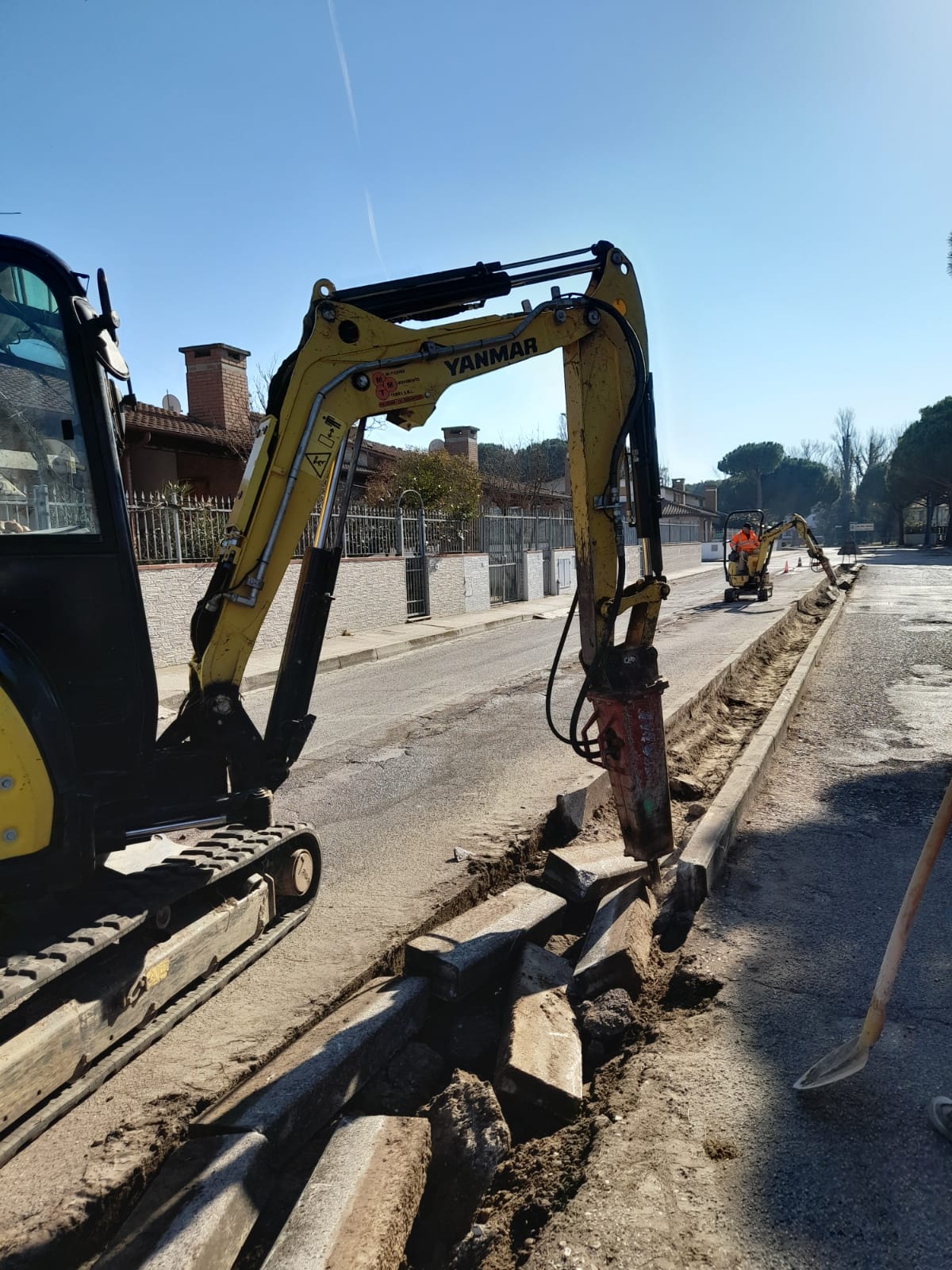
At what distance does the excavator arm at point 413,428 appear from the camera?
3947 millimetres

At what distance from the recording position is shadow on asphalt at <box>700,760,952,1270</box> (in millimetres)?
2426

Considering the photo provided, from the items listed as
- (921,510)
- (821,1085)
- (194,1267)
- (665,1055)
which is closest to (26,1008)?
(194,1267)

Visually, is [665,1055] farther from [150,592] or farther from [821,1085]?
[150,592]

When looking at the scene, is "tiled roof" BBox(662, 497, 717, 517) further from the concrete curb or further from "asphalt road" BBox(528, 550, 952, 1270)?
"asphalt road" BBox(528, 550, 952, 1270)

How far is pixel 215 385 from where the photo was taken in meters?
22.3

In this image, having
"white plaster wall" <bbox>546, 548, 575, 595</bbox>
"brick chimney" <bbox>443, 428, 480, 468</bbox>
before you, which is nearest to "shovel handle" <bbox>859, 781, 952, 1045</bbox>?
"white plaster wall" <bbox>546, 548, 575, 595</bbox>

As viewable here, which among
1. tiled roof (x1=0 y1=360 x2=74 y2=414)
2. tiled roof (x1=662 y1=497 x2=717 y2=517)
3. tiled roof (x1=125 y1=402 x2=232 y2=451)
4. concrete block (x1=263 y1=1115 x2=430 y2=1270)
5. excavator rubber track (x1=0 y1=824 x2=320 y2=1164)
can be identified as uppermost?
tiled roof (x1=125 y1=402 x2=232 y2=451)

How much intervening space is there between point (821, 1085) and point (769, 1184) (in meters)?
0.53

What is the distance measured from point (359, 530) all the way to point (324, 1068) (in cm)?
1592

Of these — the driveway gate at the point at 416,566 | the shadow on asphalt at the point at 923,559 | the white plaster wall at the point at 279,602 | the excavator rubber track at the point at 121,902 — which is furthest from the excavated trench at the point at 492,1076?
the shadow on asphalt at the point at 923,559

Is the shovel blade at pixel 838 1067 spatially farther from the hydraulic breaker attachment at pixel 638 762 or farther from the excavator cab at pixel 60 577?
the excavator cab at pixel 60 577

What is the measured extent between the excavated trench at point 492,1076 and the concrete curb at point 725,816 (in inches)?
7.4

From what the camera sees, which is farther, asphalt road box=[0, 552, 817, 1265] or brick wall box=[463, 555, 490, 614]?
brick wall box=[463, 555, 490, 614]

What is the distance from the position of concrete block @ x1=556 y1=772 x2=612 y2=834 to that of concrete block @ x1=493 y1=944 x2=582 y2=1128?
2.07m
